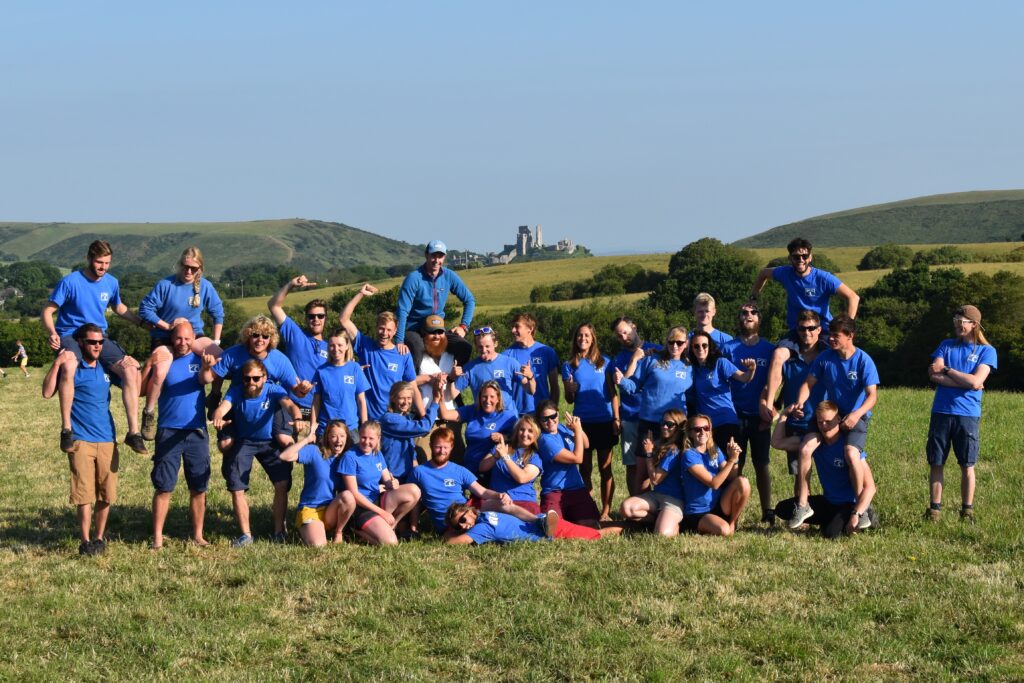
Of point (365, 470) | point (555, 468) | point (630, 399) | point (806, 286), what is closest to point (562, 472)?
point (555, 468)

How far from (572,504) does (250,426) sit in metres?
3.15

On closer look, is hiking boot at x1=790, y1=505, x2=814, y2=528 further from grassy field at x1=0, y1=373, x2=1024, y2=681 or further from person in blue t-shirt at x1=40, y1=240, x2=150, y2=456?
person in blue t-shirt at x1=40, y1=240, x2=150, y2=456

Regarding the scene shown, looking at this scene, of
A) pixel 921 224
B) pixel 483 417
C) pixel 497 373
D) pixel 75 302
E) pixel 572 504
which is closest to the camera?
pixel 75 302

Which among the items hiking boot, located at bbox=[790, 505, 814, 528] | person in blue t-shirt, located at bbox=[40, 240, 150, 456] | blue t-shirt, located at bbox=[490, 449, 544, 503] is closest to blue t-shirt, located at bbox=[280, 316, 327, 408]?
person in blue t-shirt, located at bbox=[40, 240, 150, 456]

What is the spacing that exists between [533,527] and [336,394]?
2.23m

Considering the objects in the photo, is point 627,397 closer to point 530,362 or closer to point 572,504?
point 530,362

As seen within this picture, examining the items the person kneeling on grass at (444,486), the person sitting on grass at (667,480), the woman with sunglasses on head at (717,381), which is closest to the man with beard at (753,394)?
the woman with sunglasses on head at (717,381)

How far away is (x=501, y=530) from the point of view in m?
9.52

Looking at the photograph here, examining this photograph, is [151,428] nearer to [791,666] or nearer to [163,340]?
[163,340]

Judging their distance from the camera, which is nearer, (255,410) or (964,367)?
(255,410)

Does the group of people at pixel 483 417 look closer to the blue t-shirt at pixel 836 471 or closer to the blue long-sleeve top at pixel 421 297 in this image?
the blue t-shirt at pixel 836 471

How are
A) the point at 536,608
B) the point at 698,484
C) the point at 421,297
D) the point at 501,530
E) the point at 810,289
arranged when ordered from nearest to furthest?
the point at 536,608, the point at 501,530, the point at 698,484, the point at 810,289, the point at 421,297

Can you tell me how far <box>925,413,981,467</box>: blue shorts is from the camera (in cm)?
1027

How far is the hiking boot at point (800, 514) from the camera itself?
9.88 metres
